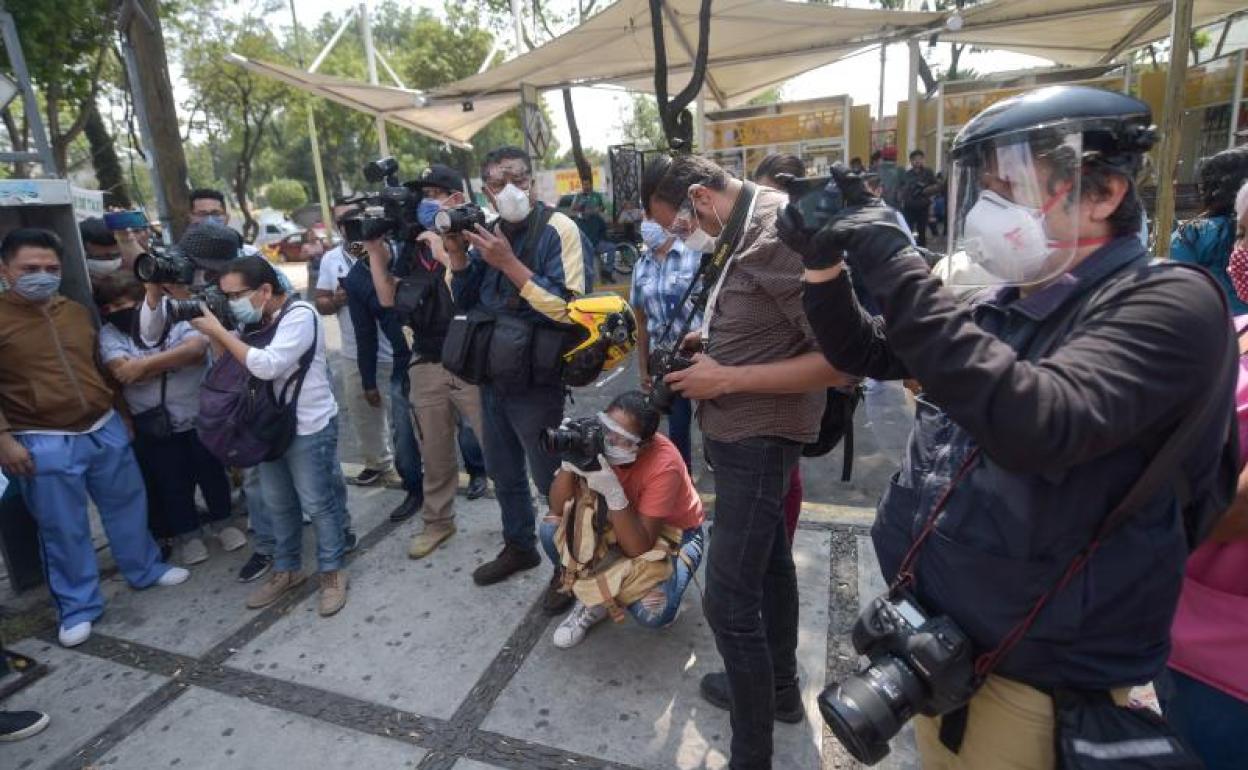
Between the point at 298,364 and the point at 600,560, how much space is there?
1.61m

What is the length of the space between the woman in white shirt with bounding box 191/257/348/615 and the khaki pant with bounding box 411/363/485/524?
1.49 ft

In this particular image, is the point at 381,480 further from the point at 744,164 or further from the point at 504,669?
the point at 744,164

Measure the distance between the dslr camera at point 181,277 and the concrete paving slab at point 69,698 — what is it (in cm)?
147

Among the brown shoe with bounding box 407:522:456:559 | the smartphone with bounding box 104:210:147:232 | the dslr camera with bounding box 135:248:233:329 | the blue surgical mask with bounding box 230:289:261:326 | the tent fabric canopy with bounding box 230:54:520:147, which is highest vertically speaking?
the tent fabric canopy with bounding box 230:54:520:147

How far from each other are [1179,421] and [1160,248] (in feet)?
13.0

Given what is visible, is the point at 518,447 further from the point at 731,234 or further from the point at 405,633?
the point at 731,234

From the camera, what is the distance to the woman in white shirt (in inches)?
119

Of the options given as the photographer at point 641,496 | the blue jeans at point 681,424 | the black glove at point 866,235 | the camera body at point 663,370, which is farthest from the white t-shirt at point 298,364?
A: the black glove at point 866,235

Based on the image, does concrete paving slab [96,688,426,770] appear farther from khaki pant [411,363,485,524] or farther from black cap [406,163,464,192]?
black cap [406,163,464,192]

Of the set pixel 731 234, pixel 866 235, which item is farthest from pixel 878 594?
pixel 866 235

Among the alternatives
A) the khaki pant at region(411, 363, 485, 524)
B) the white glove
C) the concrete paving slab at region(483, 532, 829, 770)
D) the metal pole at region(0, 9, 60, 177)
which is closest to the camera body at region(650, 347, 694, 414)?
the white glove

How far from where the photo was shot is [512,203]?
110 inches

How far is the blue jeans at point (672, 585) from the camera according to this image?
2.64 meters

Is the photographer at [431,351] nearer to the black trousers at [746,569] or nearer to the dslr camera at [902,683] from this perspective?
the black trousers at [746,569]
